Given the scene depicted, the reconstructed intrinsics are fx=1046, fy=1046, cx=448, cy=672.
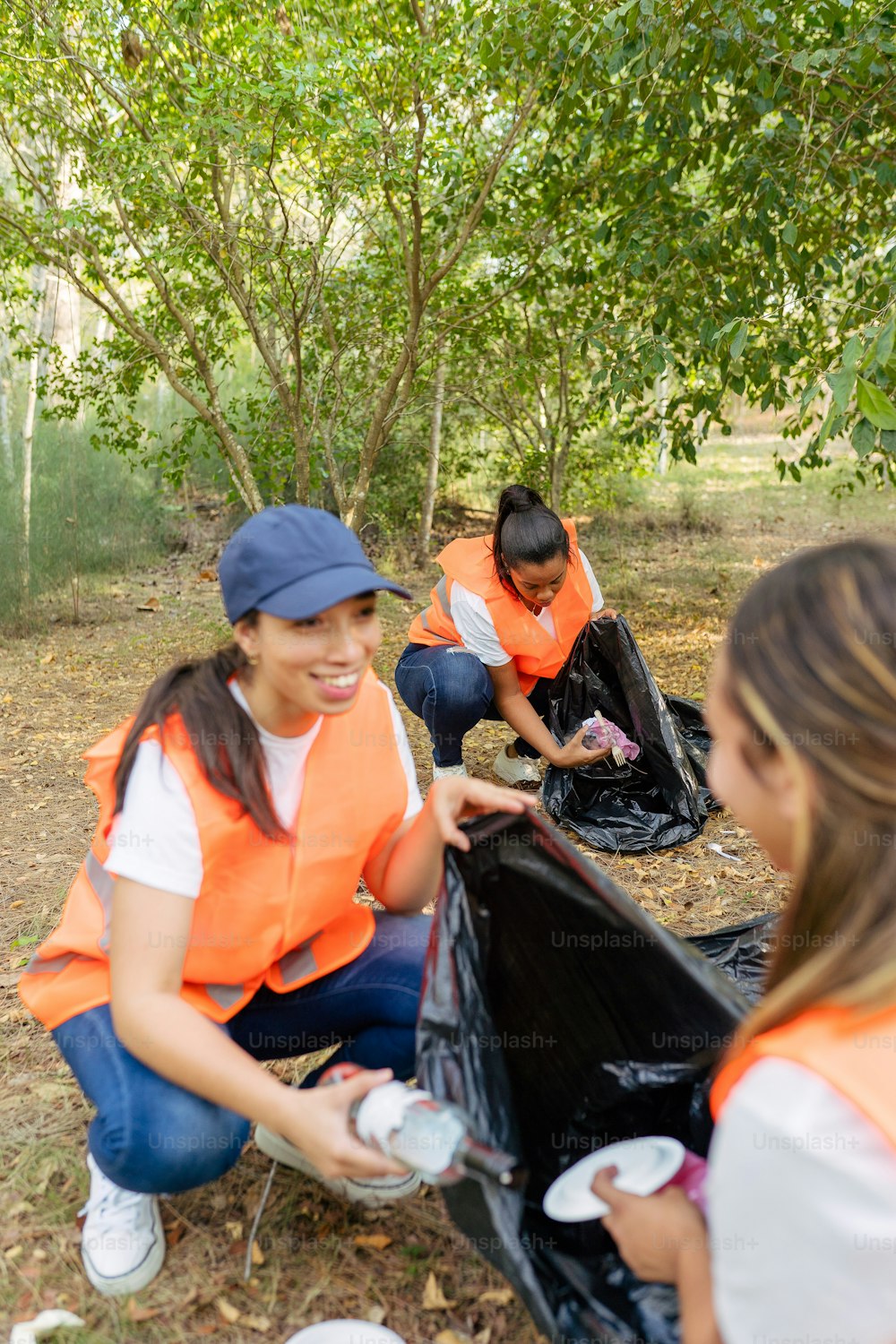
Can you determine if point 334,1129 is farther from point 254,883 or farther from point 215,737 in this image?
point 215,737

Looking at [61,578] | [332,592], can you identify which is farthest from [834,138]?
[61,578]

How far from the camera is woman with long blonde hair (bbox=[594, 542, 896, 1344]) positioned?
911 mm

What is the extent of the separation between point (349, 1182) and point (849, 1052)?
3.81ft

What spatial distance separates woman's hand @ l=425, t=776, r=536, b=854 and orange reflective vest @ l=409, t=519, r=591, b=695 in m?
1.96

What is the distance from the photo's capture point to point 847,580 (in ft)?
3.33

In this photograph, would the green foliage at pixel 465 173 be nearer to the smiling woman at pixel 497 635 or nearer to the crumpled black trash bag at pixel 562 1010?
the smiling woman at pixel 497 635

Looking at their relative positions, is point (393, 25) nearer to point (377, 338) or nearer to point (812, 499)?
point (377, 338)

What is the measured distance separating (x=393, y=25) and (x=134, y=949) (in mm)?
5211

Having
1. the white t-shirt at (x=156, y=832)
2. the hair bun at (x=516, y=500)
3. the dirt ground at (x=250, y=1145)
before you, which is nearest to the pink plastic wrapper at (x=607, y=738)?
the dirt ground at (x=250, y=1145)

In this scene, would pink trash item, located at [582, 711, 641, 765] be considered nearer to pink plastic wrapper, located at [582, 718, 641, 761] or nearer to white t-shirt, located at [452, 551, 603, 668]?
pink plastic wrapper, located at [582, 718, 641, 761]

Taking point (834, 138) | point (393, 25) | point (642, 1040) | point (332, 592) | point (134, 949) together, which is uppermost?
point (393, 25)

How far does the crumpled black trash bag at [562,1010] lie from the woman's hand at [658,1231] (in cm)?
22

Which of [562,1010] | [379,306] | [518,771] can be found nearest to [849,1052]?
[562,1010]

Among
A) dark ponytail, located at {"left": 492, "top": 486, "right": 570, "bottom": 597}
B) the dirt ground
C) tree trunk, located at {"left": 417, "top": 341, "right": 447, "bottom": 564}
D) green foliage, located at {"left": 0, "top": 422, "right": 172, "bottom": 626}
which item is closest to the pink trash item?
the dirt ground
